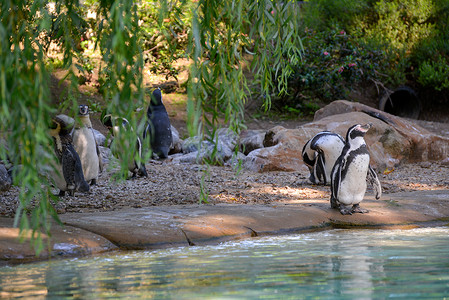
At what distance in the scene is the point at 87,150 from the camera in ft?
24.5

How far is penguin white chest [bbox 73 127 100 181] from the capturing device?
24.3ft

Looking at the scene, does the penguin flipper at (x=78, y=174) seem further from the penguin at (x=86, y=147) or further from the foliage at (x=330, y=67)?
the foliage at (x=330, y=67)

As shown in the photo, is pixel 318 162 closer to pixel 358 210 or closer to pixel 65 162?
pixel 358 210

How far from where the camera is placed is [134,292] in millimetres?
2982

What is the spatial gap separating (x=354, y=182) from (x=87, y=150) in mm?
3220

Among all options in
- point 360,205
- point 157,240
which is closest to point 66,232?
point 157,240

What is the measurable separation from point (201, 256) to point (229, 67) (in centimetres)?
128

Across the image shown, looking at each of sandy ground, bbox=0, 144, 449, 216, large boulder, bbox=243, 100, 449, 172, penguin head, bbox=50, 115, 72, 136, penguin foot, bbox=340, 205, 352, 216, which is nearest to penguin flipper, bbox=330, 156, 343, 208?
penguin foot, bbox=340, 205, 352, 216

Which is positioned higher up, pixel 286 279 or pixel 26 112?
pixel 26 112

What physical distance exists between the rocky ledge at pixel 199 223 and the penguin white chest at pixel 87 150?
7.13ft

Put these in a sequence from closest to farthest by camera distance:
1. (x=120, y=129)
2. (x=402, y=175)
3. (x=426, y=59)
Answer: (x=120, y=129) < (x=402, y=175) < (x=426, y=59)

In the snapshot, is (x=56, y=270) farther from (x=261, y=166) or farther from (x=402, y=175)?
(x=402, y=175)

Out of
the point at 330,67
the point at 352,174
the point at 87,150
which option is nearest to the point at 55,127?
the point at 87,150

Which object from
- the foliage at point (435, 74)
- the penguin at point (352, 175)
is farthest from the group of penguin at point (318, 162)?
the foliage at point (435, 74)
